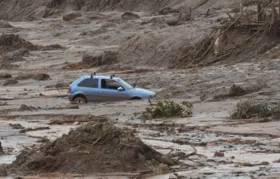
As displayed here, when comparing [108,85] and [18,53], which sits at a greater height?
[18,53]

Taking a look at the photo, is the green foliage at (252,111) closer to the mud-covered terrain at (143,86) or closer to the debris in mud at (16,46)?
the mud-covered terrain at (143,86)

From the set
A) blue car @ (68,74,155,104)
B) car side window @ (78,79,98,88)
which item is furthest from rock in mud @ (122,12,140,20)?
blue car @ (68,74,155,104)

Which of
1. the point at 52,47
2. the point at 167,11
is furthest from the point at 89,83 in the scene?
the point at 167,11

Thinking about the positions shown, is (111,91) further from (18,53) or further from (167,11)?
(167,11)

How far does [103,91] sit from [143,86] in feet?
20.3

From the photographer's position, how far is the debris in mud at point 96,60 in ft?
163

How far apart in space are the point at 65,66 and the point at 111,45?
20.2ft

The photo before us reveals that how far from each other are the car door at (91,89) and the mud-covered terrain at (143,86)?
825 mm

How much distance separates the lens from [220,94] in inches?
1302

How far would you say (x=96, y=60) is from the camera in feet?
165

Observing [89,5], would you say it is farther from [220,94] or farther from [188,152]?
[188,152]

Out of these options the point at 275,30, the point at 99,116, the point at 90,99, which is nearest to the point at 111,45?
the point at 275,30

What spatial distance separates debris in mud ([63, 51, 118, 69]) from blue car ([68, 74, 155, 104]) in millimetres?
15799

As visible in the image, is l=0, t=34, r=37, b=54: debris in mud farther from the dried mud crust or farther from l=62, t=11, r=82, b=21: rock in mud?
the dried mud crust
